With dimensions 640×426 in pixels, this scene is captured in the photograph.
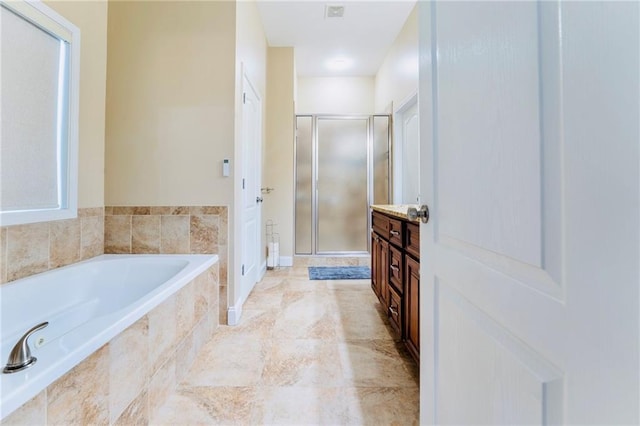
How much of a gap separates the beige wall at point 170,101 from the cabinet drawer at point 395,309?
1.37 m

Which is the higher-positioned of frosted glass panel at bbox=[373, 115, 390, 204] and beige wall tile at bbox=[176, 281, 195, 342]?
frosted glass panel at bbox=[373, 115, 390, 204]

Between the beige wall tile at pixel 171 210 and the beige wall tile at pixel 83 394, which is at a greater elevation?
the beige wall tile at pixel 171 210

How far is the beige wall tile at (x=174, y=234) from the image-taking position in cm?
229

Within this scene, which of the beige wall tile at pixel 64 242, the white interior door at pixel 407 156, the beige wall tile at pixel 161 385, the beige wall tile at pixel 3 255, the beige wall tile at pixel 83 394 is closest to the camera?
the beige wall tile at pixel 83 394

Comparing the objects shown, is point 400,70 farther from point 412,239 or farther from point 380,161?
point 412,239

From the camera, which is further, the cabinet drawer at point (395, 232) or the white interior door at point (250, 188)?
the white interior door at point (250, 188)

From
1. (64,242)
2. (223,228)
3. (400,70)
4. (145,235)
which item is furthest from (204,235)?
(400,70)

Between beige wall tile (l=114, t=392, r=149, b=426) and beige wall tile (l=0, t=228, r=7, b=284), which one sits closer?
beige wall tile (l=114, t=392, r=149, b=426)

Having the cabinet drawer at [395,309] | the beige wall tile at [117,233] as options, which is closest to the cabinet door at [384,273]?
the cabinet drawer at [395,309]

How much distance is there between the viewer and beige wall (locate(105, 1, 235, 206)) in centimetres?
226

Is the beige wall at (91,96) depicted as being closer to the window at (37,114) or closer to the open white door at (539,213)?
the window at (37,114)

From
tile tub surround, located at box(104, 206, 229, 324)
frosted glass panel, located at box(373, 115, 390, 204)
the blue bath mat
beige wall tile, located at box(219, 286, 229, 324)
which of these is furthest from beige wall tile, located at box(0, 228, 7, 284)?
frosted glass panel, located at box(373, 115, 390, 204)

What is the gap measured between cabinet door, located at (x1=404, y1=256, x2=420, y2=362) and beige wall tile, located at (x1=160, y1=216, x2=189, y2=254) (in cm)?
160

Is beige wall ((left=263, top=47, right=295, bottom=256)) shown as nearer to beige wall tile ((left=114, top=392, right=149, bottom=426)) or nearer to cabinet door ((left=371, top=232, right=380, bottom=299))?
cabinet door ((left=371, top=232, right=380, bottom=299))
